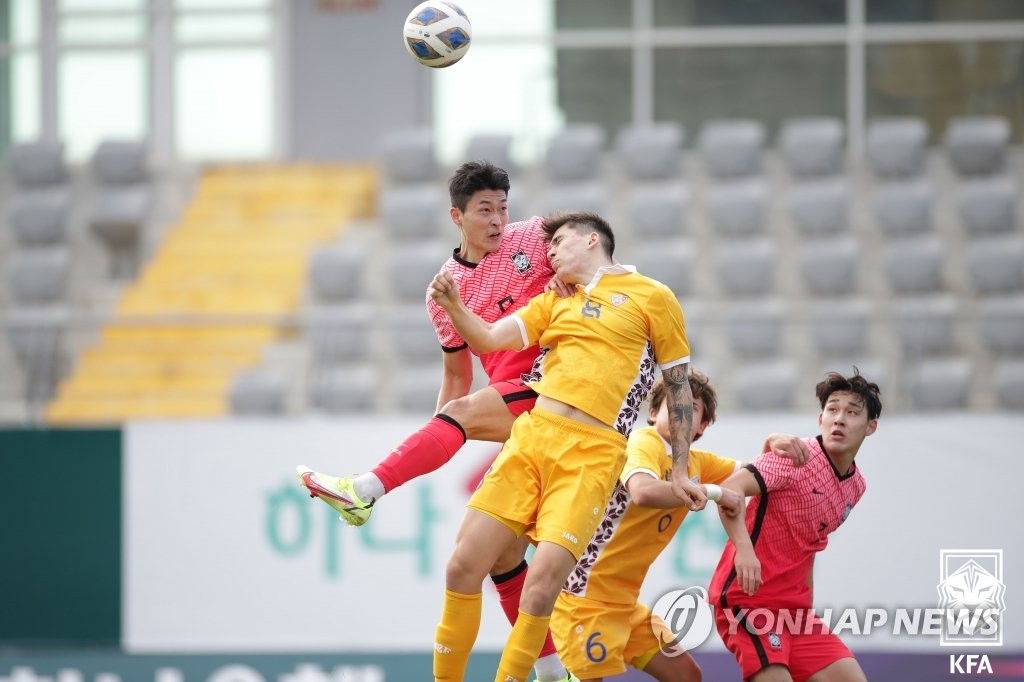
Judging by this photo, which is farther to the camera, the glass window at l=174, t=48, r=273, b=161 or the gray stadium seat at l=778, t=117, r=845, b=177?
the glass window at l=174, t=48, r=273, b=161

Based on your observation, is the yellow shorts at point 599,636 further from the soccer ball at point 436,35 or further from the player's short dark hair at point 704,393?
the soccer ball at point 436,35

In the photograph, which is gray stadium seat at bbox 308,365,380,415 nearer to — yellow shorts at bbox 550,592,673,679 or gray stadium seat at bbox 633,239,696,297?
gray stadium seat at bbox 633,239,696,297

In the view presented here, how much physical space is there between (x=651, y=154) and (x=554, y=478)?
7.11 m

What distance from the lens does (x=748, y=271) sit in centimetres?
1115

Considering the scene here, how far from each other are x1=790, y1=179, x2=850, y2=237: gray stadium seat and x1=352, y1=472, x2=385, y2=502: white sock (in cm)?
699

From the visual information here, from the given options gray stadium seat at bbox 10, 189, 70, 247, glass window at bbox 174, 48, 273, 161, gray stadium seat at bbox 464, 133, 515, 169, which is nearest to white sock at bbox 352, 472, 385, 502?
gray stadium seat at bbox 464, 133, 515, 169

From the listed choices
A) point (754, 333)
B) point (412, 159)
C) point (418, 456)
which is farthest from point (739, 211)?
point (418, 456)

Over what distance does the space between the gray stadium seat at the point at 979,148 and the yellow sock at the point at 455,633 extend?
8040mm

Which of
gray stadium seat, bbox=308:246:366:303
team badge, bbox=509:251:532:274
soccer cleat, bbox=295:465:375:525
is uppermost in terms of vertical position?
gray stadium seat, bbox=308:246:366:303

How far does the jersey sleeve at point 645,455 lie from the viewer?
224 inches

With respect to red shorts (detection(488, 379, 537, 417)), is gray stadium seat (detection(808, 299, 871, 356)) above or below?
above

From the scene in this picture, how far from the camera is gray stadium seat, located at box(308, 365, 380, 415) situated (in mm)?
9445

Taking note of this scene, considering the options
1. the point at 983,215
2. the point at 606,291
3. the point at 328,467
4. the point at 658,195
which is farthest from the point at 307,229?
the point at 606,291

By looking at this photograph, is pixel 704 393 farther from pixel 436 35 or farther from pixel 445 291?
pixel 436 35
